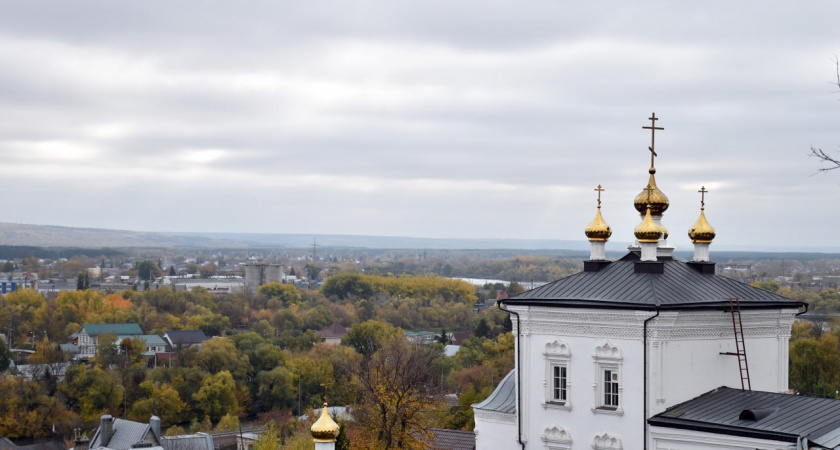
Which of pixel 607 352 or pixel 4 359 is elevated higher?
pixel 607 352

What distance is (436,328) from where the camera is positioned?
11994 cm

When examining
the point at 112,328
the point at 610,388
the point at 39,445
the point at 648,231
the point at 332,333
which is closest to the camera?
the point at 610,388

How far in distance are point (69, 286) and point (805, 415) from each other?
6929 inches

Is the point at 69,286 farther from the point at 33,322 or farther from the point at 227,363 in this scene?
the point at 227,363

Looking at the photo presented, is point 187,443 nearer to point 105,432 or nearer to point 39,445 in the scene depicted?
point 105,432

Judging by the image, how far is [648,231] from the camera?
21672 mm

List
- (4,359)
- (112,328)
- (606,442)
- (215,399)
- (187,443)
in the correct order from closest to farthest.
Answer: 1. (606,442)
2. (187,443)
3. (215,399)
4. (4,359)
5. (112,328)

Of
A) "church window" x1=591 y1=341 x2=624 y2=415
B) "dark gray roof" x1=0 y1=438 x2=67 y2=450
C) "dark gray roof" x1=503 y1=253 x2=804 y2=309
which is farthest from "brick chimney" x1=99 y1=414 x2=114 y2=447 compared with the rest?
"church window" x1=591 y1=341 x2=624 y2=415

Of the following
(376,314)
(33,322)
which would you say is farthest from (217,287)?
(33,322)

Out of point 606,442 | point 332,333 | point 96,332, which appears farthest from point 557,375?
point 332,333

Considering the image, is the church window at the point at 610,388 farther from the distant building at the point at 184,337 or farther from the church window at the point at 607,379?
the distant building at the point at 184,337

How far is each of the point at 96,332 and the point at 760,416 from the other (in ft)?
270

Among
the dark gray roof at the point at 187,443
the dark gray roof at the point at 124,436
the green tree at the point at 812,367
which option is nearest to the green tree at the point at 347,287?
the green tree at the point at 812,367

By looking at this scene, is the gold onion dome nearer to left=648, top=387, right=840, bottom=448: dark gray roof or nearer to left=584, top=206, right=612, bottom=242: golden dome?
left=584, top=206, right=612, bottom=242: golden dome
